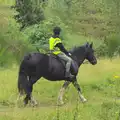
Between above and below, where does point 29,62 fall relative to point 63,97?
above

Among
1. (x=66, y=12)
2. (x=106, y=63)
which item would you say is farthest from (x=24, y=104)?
(x=66, y=12)

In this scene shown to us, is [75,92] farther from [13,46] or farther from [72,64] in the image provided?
[13,46]

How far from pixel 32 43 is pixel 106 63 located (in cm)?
1282

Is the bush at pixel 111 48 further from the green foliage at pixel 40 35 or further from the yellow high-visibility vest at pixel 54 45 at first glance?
the yellow high-visibility vest at pixel 54 45

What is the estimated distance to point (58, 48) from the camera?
48.9 ft

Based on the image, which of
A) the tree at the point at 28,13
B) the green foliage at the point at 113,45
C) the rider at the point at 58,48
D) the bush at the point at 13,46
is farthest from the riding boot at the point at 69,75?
the tree at the point at 28,13

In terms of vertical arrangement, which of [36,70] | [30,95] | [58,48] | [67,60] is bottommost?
[30,95]

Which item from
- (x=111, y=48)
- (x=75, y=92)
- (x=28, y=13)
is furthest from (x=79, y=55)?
(x=28, y=13)

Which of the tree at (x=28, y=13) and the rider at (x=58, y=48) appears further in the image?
the tree at (x=28, y=13)

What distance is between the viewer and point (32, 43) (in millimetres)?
37312

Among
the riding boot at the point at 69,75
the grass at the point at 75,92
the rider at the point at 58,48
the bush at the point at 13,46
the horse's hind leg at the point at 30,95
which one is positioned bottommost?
the bush at the point at 13,46

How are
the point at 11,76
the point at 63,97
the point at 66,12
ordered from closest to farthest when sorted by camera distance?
the point at 63,97 < the point at 11,76 < the point at 66,12

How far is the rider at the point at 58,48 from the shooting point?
14769 mm

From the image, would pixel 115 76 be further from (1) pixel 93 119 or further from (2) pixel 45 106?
(1) pixel 93 119
